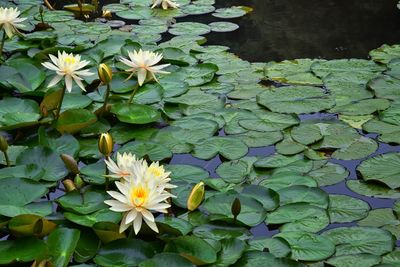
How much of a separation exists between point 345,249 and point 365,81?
4.54ft

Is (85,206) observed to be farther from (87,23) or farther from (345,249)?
(87,23)

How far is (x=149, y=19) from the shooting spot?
4.05m

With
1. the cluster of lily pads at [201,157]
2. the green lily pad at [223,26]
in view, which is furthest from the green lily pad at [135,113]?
the green lily pad at [223,26]

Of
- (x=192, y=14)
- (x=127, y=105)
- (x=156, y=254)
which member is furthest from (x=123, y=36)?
(x=156, y=254)

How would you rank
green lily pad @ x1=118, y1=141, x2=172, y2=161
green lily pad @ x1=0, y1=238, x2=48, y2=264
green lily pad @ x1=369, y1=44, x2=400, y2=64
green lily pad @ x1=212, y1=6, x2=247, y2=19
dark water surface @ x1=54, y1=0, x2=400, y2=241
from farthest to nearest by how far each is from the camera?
green lily pad @ x1=212, y1=6, x2=247, y2=19 < dark water surface @ x1=54, y1=0, x2=400, y2=241 < green lily pad @ x1=369, y1=44, x2=400, y2=64 < green lily pad @ x1=118, y1=141, x2=172, y2=161 < green lily pad @ x1=0, y1=238, x2=48, y2=264

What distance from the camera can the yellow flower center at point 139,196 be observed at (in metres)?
1.72

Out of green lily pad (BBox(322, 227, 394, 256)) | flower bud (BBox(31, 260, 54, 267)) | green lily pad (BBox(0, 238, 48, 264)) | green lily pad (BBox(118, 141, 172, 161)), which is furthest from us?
green lily pad (BBox(118, 141, 172, 161))

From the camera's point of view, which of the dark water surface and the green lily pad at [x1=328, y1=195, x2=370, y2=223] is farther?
the dark water surface

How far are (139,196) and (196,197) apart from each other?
284 mm

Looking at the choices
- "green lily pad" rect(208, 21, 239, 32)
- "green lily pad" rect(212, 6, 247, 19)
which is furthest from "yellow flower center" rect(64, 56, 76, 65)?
"green lily pad" rect(212, 6, 247, 19)

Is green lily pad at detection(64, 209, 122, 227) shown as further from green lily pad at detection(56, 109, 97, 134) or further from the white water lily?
green lily pad at detection(56, 109, 97, 134)

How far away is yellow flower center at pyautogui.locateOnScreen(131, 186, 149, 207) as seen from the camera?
67.6 inches

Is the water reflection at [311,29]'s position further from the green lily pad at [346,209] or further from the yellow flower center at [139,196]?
the yellow flower center at [139,196]

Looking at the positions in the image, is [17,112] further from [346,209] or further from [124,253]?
[346,209]
